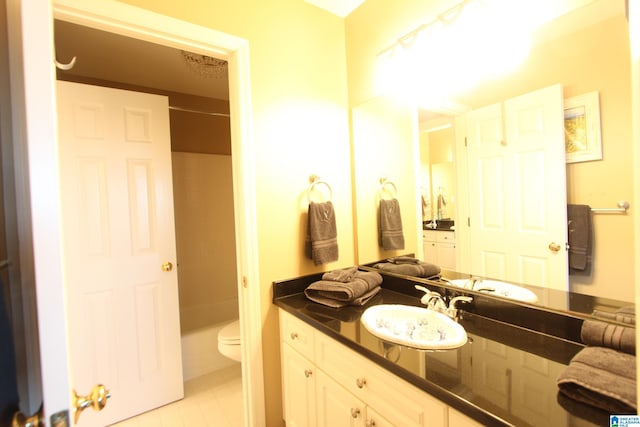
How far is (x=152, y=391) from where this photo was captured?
199 centimetres


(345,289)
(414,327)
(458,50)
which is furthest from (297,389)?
(458,50)

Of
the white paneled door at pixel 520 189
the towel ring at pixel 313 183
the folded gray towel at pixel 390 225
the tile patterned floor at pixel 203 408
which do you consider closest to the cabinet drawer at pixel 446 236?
the white paneled door at pixel 520 189

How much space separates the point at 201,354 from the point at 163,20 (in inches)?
90.2

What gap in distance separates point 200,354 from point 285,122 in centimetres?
198

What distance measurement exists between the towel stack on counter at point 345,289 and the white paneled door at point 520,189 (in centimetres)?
49

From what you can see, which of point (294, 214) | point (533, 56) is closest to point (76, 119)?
point (294, 214)

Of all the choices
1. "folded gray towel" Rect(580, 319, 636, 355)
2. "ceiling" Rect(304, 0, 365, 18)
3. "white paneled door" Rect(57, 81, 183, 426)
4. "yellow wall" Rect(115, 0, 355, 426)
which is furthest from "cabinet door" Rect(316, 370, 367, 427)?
"ceiling" Rect(304, 0, 365, 18)

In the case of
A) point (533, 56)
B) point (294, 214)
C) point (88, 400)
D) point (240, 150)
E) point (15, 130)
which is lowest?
point (88, 400)

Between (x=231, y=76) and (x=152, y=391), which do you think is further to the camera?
(x=152, y=391)

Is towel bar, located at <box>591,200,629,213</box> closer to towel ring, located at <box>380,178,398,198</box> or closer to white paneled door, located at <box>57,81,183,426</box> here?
towel ring, located at <box>380,178,398,198</box>

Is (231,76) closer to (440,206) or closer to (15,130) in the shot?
(15,130)

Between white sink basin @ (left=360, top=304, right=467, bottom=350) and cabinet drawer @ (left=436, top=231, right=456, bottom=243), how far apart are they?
39 centimetres

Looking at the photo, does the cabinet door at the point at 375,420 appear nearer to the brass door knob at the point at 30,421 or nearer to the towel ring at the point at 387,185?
the brass door knob at the point at 30,421

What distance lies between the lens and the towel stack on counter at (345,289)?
1.43 meters
